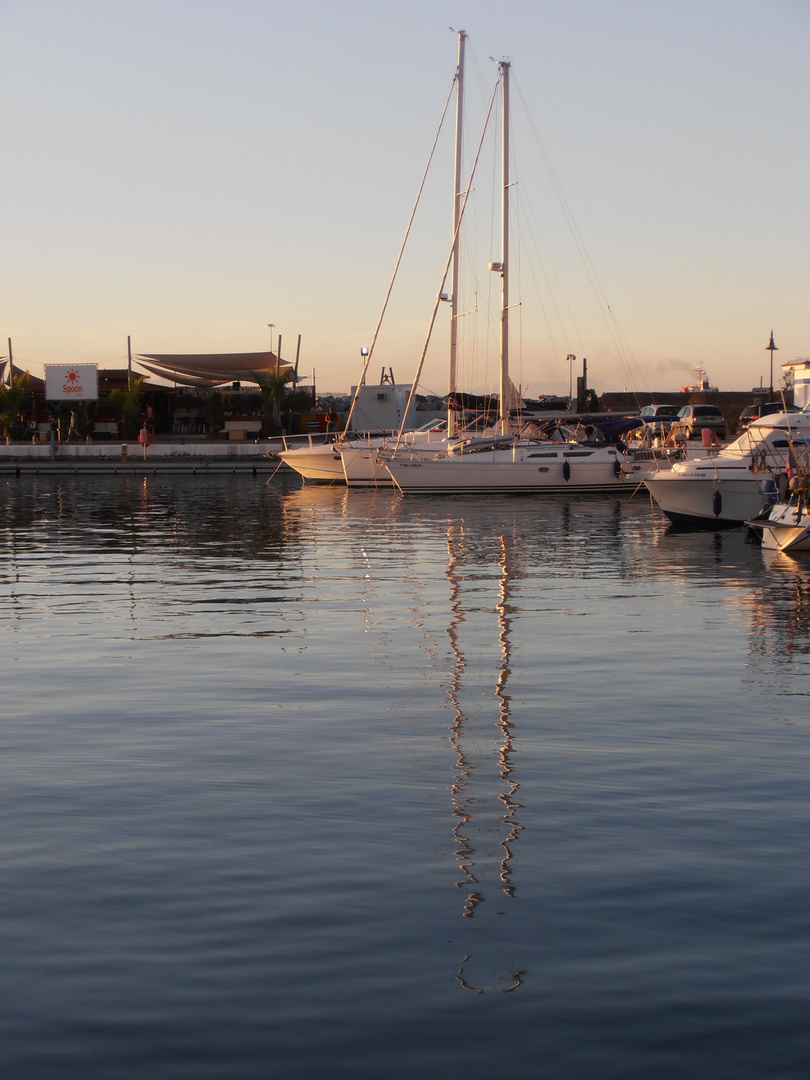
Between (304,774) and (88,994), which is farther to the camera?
(304,774)

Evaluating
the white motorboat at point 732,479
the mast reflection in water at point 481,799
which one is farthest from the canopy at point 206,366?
the mast reflection in water at point 481,799

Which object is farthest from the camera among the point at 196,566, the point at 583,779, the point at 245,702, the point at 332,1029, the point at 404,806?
the point at 196,566

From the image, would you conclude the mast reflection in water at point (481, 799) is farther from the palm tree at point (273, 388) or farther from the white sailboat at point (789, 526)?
the palm tree at point (273, 388)

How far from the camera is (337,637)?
48.4ft

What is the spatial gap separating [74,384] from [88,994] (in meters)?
75.0

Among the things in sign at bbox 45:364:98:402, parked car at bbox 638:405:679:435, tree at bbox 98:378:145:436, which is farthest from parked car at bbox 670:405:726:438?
sign at bbox 45:364:98:402

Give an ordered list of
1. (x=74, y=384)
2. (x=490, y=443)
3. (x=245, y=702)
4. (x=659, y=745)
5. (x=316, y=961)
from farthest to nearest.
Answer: (x=74, y=384), (x=490, y=443), (x=245, y=702), (x=659, y=745), (x=316, y=961)

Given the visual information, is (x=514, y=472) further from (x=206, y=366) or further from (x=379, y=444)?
(x=206, y=366)

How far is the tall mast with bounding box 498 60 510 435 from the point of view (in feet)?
146

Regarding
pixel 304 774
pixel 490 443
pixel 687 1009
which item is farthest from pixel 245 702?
pixel 490 443

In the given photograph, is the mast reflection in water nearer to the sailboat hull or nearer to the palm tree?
the sailboat hull

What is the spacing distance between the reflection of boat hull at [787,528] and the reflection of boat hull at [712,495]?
17.4ft

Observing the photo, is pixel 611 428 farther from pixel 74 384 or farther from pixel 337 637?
pixel 337 637

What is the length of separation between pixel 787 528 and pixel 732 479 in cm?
677
